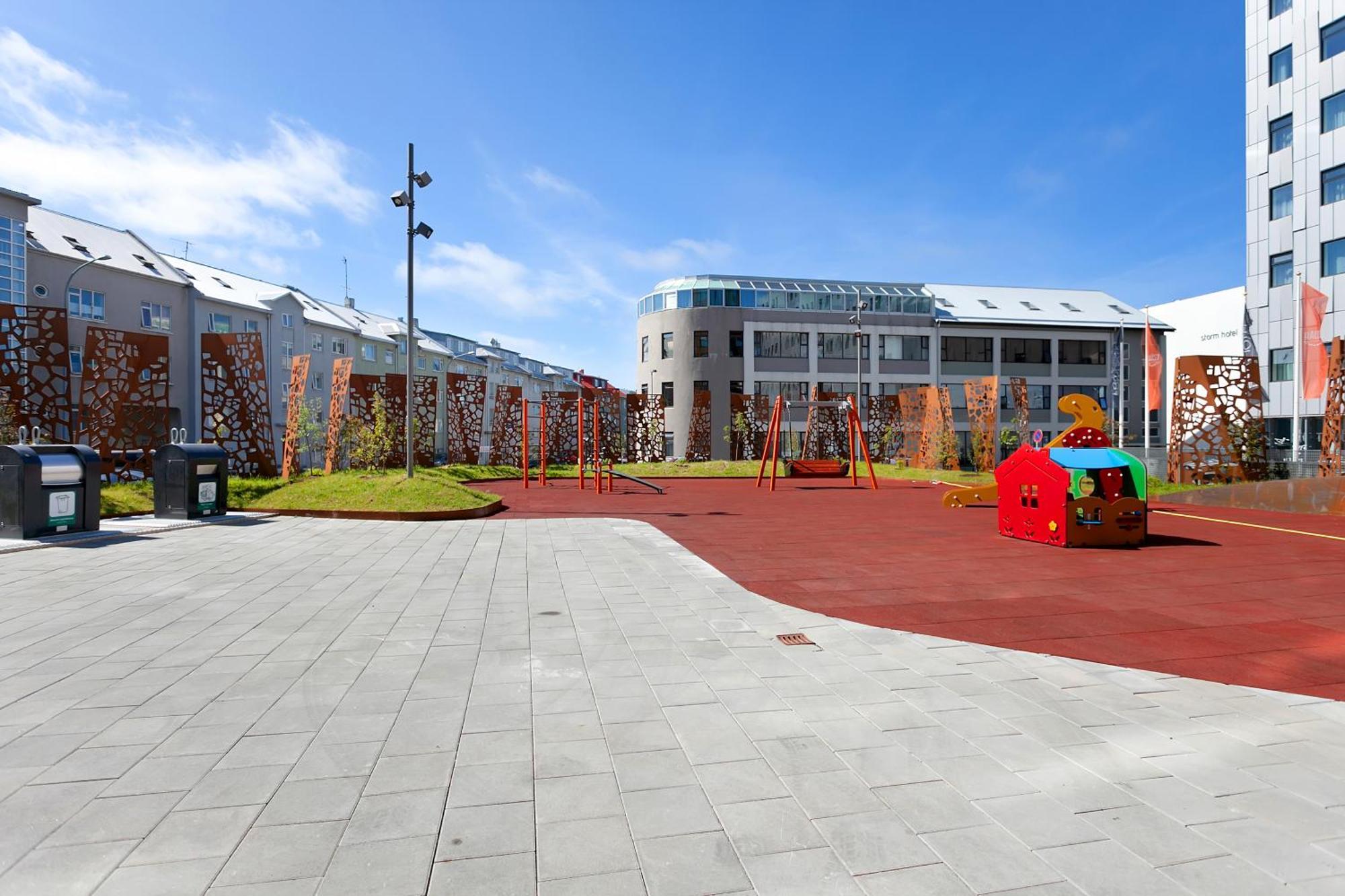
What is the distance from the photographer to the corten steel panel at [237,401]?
72.1ft

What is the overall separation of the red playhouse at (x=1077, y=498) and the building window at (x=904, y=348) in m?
41.3

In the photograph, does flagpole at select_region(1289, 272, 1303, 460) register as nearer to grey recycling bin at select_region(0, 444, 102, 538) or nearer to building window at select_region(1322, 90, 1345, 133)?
building window at select_region(1322, 90, 1345, 133)

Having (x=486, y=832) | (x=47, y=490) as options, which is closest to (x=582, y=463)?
(x=47, y=490)

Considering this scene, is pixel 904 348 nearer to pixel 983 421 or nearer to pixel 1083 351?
pixel 1083 351

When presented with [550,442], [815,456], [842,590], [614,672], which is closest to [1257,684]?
[842,590]

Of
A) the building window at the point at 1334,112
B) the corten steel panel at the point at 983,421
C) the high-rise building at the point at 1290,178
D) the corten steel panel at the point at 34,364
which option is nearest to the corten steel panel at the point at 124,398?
the corten steel panel at the point at 34,364

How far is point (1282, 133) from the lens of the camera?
3244cm

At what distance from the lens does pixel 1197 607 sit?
24.7 feet

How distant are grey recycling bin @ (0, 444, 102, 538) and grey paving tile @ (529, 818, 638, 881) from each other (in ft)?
43.7

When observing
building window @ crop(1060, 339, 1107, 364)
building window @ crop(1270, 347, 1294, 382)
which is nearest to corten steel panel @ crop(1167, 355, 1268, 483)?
building window @ crop(1270, 347, 1294, 382)

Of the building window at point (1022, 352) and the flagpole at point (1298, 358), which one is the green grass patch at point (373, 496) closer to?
the flagpole at point (1298, 358)

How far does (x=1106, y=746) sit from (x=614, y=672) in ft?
10.5

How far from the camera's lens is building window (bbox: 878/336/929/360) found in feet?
174

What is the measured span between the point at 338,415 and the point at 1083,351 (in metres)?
53.5
